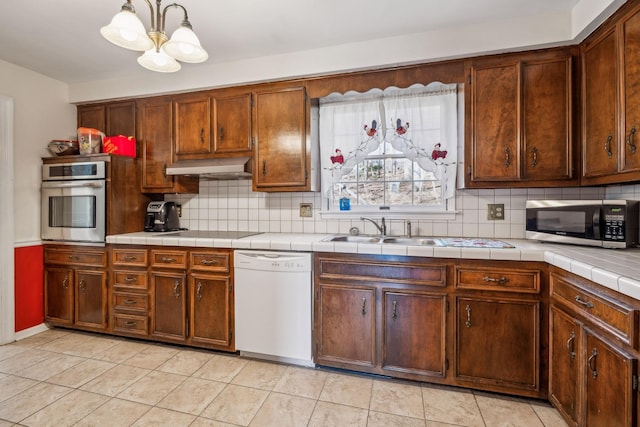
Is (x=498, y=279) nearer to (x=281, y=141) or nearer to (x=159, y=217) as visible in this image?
(x=281, y=141)

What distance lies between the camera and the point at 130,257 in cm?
257

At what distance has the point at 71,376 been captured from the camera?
6.87ft

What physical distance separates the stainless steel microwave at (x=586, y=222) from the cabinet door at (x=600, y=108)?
0.22 m

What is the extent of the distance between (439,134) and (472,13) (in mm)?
813

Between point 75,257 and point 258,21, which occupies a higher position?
point 258,21

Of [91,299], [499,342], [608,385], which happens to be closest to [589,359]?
[608,385]

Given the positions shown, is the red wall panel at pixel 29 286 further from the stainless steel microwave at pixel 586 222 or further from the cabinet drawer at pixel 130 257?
the stainless steel microwave at pixel 586 222

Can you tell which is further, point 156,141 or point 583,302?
point 156,141

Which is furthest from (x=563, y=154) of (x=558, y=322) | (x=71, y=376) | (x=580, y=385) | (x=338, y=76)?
(x=71, y=376)

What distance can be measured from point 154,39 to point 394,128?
1.77m

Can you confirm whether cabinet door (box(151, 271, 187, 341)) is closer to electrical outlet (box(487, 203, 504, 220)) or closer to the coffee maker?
the coffee maker

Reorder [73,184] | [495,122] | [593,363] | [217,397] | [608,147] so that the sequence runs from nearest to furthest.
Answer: [593,363] → [608,147] → [217,397] → [495,122] → [73,184]

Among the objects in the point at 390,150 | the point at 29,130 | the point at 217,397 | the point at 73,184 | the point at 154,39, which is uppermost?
the point at 154,39

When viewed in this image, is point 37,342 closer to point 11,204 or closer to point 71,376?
point 71,376
